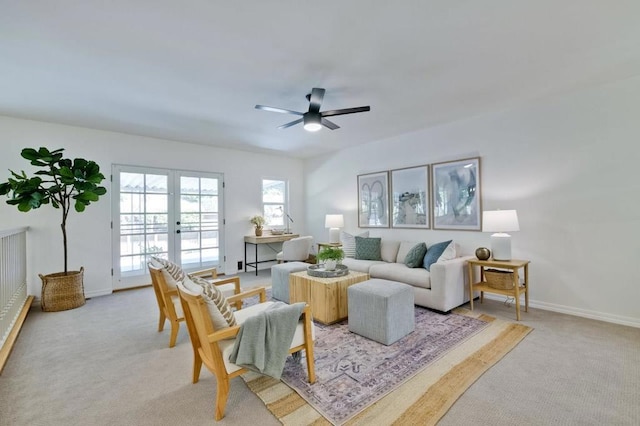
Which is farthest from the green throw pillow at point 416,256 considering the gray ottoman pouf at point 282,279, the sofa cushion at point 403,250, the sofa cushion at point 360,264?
the gray ottoman pouf at point 282,279

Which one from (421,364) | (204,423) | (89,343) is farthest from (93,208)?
(421,364)

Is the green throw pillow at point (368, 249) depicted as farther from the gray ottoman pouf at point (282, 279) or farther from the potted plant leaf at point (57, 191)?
the potted plant leaf at point (57, 191)

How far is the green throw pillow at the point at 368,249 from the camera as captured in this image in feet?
15.0

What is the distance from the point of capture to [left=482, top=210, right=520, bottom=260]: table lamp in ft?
11.0

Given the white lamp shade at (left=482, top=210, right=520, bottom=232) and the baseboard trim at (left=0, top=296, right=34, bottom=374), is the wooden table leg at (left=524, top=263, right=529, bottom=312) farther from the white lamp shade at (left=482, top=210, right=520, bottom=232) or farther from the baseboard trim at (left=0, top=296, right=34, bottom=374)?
the baseboard trim at (left=0, top=296, right=34, bottom=374)

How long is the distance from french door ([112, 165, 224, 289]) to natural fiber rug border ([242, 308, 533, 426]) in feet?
12.2

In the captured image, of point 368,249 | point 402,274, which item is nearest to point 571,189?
point 402,274

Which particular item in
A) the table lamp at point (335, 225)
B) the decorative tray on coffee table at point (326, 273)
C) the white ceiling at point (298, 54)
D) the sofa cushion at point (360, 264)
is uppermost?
the white ceiling at point (298, 54)

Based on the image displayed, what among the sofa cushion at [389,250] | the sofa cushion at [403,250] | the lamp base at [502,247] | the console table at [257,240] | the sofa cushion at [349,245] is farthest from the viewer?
the console table at [257,240]

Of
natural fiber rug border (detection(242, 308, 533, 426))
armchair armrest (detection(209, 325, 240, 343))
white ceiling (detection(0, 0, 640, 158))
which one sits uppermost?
white ceiling (detection(0, 0, 640, 158))

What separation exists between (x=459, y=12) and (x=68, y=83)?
144 inches

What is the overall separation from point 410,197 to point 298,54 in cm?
313

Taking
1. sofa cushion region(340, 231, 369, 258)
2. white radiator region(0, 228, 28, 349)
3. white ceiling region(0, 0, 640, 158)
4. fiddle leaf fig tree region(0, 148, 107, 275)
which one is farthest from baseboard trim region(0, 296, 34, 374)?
sofa cushion region(340, 231, 369, 258)

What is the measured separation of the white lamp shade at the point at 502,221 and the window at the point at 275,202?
173 inches
